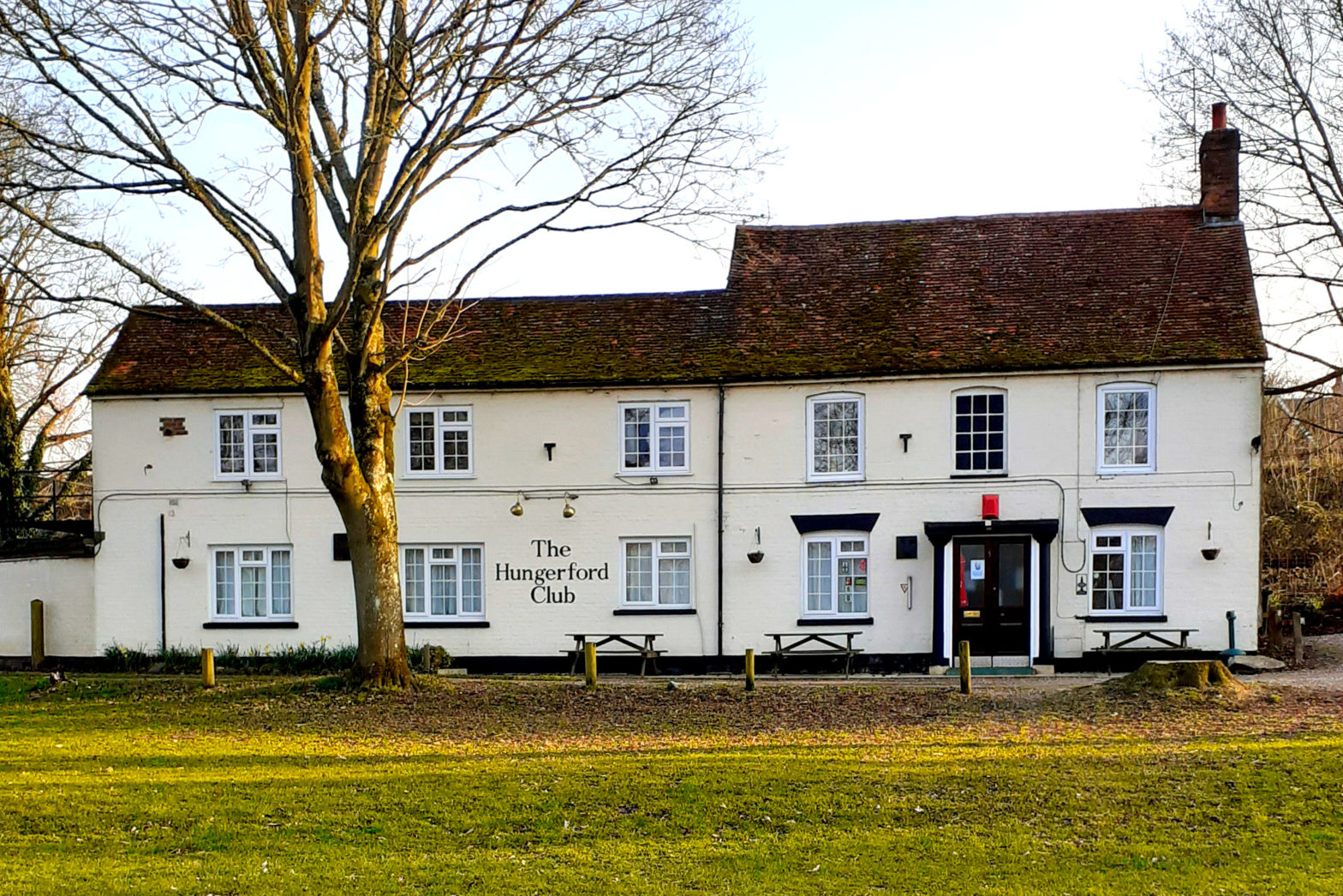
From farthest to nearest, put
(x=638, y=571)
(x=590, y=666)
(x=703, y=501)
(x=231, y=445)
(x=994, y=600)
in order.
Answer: (x=231, y=445), (x=638, y=571), (x=703, y=501), (x=994, y=600), (x=590, y=666)

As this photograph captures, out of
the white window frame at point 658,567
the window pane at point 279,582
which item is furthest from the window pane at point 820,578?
the window pane at point 279,582

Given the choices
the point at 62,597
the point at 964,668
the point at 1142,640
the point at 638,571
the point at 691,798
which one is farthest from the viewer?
the point at 62,597

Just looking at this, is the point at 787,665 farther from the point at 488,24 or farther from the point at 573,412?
the point at 488,24

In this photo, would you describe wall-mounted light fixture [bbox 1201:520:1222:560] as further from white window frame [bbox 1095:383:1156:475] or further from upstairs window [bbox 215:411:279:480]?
upstairs window [bbox 215:411:279:480]

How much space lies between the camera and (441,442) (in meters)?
23.6

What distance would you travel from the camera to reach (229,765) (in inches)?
523

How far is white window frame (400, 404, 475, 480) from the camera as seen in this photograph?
23469 mm

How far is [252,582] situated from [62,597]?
400 centimetres

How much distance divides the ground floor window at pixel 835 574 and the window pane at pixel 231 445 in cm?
1141

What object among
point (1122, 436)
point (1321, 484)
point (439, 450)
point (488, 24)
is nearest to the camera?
point (488, 24)

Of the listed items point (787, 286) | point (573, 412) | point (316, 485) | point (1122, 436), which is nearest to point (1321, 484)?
point (1122, 436)

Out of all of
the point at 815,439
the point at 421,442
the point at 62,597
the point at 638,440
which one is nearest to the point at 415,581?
the point at 421,442

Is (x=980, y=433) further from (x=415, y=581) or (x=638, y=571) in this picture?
(x=415, y=581)

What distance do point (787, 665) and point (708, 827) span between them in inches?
466
